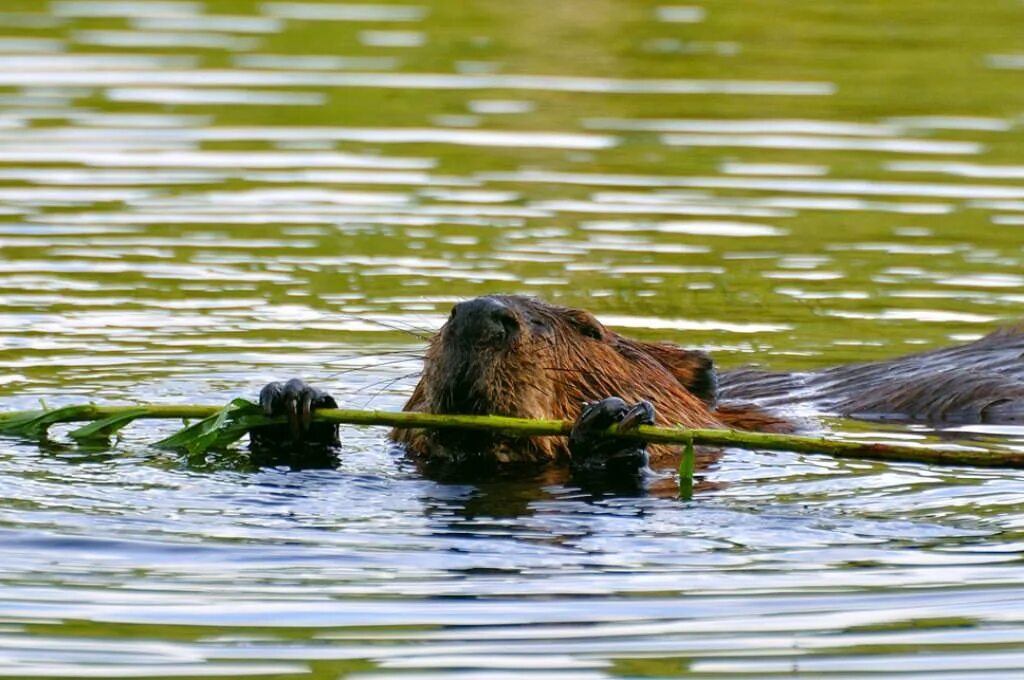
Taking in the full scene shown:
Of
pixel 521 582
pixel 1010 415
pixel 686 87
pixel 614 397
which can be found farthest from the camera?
pixel 686 87

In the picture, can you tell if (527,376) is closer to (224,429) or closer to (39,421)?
(224,429)

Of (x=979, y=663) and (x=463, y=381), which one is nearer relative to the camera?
(x=979, y=663)

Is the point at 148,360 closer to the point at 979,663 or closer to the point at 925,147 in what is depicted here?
the point at 979,663

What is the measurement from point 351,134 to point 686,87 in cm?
270

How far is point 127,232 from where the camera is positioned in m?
10.5

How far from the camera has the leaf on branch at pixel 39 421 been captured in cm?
645

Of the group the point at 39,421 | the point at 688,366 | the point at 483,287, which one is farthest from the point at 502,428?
the point at 483,287

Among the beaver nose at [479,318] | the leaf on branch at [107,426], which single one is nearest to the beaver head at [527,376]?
the beaver nose at [479,318]

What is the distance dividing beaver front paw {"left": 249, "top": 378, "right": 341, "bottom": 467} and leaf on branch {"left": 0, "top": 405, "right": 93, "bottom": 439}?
1.66 feet

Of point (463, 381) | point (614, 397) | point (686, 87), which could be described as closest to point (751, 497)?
point (614, 397)

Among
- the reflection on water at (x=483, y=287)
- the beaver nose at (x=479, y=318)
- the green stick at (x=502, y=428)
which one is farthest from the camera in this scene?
the beaver nose at (x=479, y=318)

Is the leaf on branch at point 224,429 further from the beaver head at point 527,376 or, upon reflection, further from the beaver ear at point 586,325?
the beaver ear at point 586,325

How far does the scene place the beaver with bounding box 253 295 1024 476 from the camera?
6.17m

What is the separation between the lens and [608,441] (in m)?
6.17
